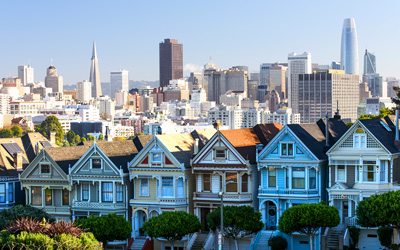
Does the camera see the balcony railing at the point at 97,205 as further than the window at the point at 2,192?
No

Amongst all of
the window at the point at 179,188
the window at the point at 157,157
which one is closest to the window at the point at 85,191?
the window at the point at 157,157

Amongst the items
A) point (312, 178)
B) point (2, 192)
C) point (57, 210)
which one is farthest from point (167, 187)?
point (2, 192)

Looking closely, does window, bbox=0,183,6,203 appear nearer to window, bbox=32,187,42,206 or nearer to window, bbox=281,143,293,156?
window, bbox=32,187,42,206

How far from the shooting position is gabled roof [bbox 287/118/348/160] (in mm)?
54000

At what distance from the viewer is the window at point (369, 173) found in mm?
52344

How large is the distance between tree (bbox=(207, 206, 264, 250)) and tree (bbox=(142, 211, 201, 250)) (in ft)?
3.90

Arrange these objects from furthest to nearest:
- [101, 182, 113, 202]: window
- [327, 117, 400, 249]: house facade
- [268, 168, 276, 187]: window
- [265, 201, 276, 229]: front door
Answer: [101, 182, 113, 202]: window, [265, 201, 276, 229]: front door, [268, 168, 276, 187]: window, [327, 117, 400, 249]: house facade

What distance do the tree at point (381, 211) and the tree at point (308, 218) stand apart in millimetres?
1628

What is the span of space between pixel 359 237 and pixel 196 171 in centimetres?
1146

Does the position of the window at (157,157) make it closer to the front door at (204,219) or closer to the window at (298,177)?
the front door at (204,219)

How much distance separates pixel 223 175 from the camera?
5547 cm

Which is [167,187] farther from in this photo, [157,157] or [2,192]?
[2,192]

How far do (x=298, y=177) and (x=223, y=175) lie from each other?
4.99 m

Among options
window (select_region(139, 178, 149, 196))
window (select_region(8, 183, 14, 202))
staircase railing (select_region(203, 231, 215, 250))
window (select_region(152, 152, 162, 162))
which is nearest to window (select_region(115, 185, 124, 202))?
window (select_region(139, 178, 149, 196))
